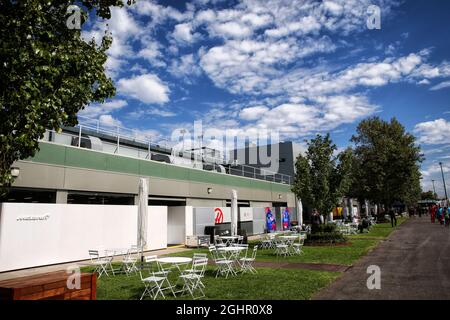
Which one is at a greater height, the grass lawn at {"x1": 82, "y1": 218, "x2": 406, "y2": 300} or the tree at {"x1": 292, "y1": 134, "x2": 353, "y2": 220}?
the tree at {"x1": 292, "y1": 134, "x2": 353, "y2": 220}

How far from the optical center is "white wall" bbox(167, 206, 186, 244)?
66.0ft

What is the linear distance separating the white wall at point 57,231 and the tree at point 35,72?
19.2 feet

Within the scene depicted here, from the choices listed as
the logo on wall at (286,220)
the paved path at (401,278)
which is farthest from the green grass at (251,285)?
the logo on wall at (286,220)

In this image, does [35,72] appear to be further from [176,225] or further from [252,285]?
[176,225]

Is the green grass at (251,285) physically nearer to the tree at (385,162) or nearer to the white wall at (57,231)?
the white wall at (57,231)

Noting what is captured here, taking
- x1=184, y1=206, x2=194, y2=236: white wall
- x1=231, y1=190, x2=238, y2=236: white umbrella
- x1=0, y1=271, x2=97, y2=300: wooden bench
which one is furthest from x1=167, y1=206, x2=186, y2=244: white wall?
x1=0, y1=271, x2=97, y2=300: wooden bench

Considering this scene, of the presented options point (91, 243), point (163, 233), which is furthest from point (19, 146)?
point (163, 233)

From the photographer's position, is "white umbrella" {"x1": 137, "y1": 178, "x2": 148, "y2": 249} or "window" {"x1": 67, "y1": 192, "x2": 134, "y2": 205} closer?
"white umbrella" {"x1": 137, "y1": 178, "x2": 148, "y2": 249}

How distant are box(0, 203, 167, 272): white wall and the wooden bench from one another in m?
6.81

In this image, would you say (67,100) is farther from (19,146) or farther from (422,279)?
→ (422,279)

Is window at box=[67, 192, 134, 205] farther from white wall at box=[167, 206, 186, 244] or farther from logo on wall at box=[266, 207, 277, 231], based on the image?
logo on wall at box=[266, 207, 277, 231]

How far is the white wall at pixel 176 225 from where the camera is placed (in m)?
20.1

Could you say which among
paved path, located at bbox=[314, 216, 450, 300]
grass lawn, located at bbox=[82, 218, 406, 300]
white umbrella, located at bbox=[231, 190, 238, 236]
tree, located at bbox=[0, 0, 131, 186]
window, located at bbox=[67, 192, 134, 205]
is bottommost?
grass lawn, located at bbox=[82, 218, 406, 300]

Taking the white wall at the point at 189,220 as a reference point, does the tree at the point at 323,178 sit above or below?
above
